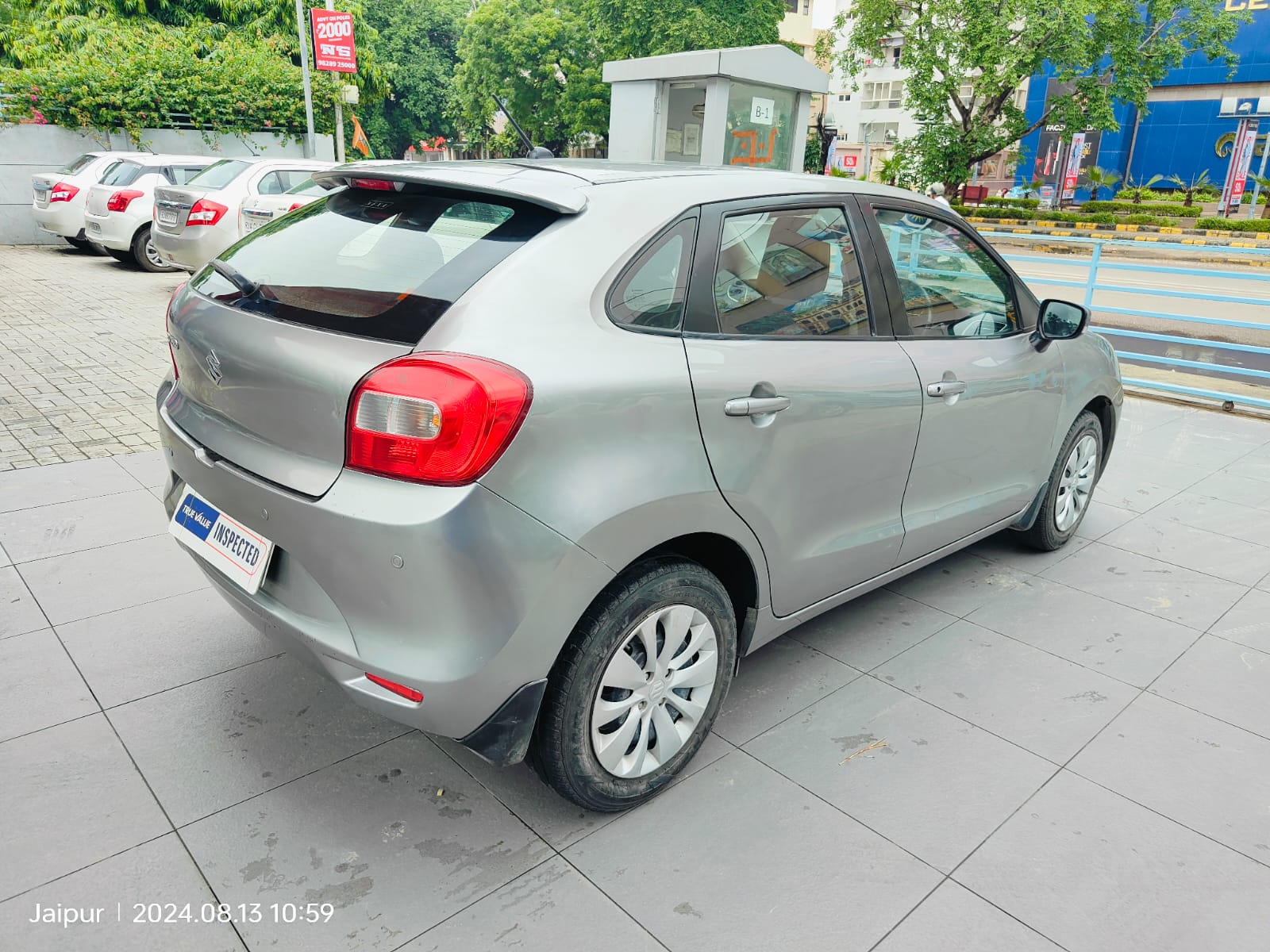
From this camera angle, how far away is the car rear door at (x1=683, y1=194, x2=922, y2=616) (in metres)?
2.43

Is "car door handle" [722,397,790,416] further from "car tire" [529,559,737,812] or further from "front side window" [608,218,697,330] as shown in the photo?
"car tire" [529,559,737,812]

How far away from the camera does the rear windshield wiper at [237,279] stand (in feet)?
8.04

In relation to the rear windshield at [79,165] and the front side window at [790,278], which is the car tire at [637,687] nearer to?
the front side window at [790,278]

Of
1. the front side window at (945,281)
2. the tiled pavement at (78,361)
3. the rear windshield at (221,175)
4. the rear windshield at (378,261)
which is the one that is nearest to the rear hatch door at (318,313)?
the rear windshield at (378,261)

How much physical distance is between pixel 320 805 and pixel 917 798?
1640mm

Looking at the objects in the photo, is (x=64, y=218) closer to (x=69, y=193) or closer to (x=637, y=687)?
(x=69, y=193)

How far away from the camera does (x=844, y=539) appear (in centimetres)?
293

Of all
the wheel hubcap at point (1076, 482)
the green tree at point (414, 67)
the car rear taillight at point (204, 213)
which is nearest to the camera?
the wheel hubcap at point (1076, 482)

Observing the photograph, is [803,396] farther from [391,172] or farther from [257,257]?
[257,257]

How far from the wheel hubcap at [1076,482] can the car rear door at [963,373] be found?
369mm

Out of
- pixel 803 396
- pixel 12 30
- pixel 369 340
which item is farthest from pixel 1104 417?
pixel 12 30

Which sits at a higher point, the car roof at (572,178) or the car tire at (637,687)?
the car roof at (572,178)

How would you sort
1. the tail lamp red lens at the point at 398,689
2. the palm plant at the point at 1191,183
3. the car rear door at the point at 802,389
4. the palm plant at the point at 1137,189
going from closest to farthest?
the tail lamp red lens at the point at 398,689
the car rear door at the point at 802,389
the palm plant at the point at 1137,189
the palm plant at the point at 1191,183

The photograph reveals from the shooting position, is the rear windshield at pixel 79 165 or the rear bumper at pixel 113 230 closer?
the rear bumper at pixel 113 230
